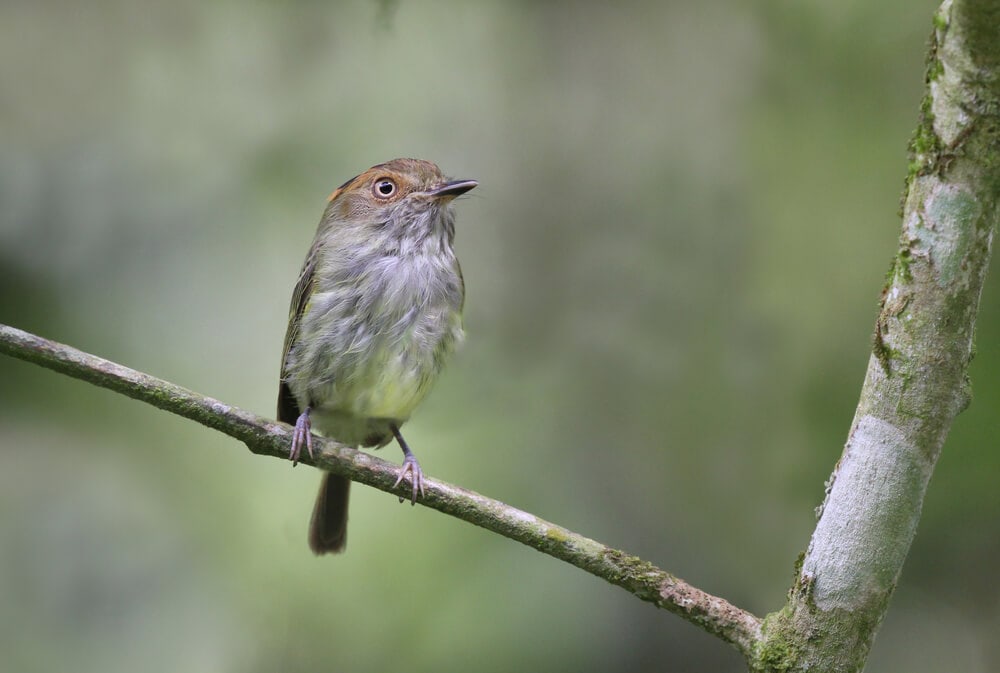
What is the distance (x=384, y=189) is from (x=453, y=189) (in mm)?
275

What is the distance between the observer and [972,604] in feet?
13.2

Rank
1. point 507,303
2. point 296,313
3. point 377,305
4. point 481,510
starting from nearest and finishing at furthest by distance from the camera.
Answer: point 481,510, point 377,305, point 296,313, point 507,303

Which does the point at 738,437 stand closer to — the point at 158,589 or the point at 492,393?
the point at 492,393

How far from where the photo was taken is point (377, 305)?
11.4 feet

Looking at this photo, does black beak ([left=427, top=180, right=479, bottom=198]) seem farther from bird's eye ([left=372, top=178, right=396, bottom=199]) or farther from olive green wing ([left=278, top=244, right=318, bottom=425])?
olive green wing ([left=278, top=244, right=318, bottom=425])

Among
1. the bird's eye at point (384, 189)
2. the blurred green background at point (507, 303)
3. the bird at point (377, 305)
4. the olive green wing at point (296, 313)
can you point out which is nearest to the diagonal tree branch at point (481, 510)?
the bird at point (377, 305)

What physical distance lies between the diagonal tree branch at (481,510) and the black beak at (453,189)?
1.25 m

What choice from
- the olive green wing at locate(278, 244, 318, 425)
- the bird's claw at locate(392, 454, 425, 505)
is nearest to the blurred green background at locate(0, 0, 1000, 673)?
the olive green wing at locate(278, 244, 318, 425)

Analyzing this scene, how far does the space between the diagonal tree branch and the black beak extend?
4.12 feet

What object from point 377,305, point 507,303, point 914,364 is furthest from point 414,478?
point 507,303

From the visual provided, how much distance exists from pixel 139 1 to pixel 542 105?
83.9 inches

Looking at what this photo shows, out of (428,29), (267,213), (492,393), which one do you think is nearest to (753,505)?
(492,393)

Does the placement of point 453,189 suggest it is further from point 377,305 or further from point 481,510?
point 481,510

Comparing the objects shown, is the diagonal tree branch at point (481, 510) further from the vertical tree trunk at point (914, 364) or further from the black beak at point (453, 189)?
the black beak at point (453, 189)
